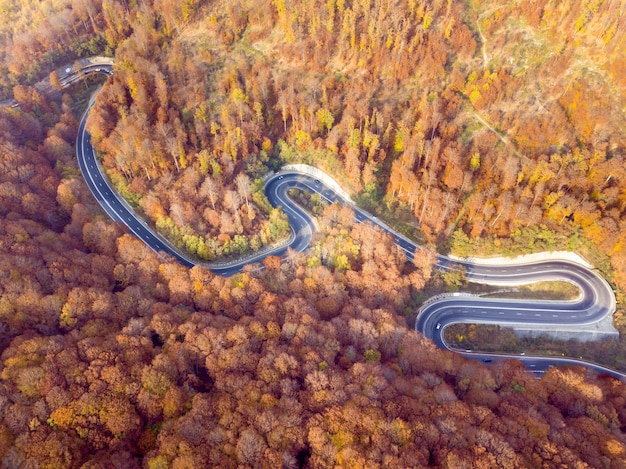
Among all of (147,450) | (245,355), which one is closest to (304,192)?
(245,355)

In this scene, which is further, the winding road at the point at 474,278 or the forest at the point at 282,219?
the winding road at the point at 474,278

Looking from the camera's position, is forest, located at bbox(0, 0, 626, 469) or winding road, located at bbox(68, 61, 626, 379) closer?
forest, located at bbox(0, 0, 626, 469)

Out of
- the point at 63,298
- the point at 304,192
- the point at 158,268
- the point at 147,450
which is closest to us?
the point at 147,450

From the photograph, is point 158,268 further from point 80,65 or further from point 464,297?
point 80,65

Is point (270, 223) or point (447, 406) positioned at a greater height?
point (270, 223)
